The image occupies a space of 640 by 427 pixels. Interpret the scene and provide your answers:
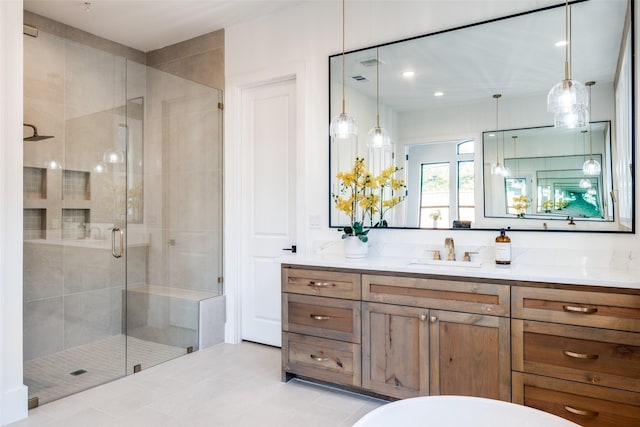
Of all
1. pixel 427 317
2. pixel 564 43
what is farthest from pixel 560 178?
pixel 427 317

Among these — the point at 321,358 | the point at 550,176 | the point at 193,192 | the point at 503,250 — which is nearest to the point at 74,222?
the point at 193,192

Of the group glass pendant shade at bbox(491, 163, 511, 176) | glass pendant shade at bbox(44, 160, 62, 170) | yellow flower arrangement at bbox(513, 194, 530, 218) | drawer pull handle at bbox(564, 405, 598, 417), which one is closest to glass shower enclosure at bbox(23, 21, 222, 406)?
glass pendant shade at bbox(44, 160, 62, 170)

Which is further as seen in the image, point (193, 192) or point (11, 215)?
point (193, 192)

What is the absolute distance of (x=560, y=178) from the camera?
8.17ft

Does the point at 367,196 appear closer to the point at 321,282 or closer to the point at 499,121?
the point at 321,282

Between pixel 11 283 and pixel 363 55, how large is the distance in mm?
2741

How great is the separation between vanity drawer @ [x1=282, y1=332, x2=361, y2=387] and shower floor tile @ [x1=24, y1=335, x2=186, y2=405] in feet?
3.94

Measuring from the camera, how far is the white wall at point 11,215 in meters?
2.39

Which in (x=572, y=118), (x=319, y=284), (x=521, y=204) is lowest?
(x=319, y=284)

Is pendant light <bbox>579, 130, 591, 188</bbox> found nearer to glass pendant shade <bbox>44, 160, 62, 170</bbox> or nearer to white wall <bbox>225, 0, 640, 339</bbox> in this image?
white wall <bbox>225, 0, 640, 339</bbox>

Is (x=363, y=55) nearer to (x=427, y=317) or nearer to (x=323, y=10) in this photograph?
(x=323, y=10)

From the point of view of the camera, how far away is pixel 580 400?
77.4 inches

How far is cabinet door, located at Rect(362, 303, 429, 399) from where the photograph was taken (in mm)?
2361

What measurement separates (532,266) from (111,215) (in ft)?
9.89
